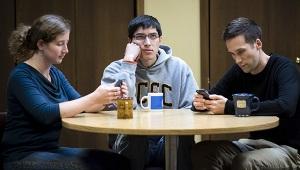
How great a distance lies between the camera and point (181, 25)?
14.2ft

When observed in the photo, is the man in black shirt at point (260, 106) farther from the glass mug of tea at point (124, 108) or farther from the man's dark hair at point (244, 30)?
the glass mug of tea at point (124, 108)

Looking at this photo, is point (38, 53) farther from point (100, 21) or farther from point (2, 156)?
point (100, 21)

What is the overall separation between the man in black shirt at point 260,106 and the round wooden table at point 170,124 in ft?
0.26

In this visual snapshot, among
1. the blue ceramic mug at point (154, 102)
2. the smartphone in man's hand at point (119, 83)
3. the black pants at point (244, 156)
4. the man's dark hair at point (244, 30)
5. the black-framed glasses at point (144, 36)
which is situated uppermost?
the man's dark hair at point (244, 30)

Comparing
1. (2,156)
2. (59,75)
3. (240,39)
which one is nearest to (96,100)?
(59,75)

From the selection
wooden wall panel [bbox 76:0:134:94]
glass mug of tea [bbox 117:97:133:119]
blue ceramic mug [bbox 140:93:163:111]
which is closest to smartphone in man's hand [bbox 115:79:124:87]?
blue ceramic mug [bbox 140:93:163:111]

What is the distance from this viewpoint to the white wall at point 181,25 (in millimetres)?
4305

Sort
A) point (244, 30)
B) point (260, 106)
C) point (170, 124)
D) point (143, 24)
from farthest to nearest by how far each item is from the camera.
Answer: point (143, 24) < point (244, 30) < point (260, 106) < point (170, 124)

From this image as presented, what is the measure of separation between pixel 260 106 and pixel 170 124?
52cm

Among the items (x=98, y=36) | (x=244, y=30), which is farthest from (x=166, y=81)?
(x=98, y=36)

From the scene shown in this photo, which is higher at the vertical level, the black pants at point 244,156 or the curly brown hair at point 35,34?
the curly brown hair at point 35,34

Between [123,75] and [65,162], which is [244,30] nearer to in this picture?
[123,75]

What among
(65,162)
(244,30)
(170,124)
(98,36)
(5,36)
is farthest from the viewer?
(98,36)

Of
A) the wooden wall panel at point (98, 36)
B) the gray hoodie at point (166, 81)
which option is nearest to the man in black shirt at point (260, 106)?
the gray hoodie at point (166, 81)
